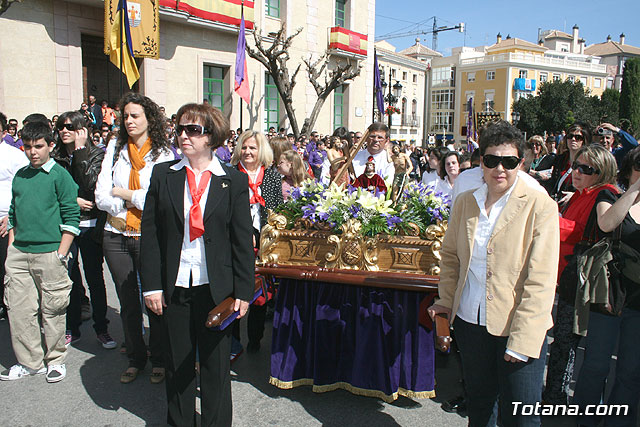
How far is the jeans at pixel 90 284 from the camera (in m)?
4.34

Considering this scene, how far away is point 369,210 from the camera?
3.37m

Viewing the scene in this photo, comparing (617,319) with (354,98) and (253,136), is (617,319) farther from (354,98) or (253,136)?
(354,98)

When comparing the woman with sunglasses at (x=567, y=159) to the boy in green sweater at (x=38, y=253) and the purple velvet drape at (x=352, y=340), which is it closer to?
the purple velvet drape at (x=352, y=340)

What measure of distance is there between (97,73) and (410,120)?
38687mm

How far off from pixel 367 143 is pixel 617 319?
2607 millimetres

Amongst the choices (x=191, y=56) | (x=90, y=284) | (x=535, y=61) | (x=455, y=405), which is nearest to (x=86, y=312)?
(x=90, y=284)

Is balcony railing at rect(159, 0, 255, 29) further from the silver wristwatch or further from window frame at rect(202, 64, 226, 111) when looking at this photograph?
the silver wristwatch

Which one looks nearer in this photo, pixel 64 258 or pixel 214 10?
pixel 64 258

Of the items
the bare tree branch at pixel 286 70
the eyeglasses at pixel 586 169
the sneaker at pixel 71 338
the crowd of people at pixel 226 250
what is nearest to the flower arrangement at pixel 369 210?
the crowd of people at pixel 226 250

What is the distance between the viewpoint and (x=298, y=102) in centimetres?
2136

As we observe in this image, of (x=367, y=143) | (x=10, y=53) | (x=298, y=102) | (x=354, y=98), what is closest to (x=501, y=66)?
(x=354, y=98)

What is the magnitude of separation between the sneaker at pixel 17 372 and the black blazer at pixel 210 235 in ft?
5.91

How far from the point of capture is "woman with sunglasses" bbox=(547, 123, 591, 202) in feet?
15.9

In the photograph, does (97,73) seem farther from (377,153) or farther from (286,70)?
(377,153)
